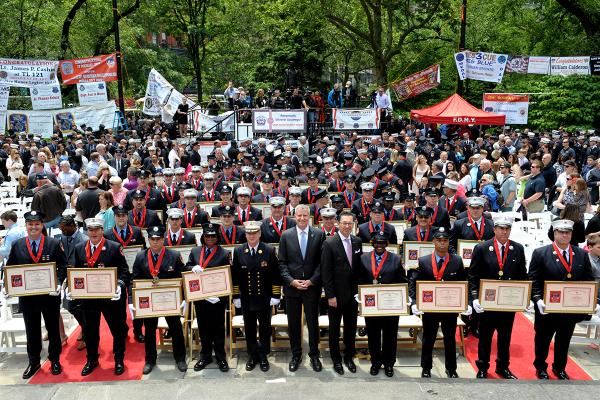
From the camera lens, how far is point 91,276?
707 centimetres

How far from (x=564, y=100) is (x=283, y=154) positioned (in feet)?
63.7

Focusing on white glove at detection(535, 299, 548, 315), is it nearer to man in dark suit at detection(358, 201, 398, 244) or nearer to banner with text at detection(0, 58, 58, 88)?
man in dark suit at detection(358, 201, 398, 244)

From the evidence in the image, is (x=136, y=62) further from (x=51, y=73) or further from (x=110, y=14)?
(x=51, y=73)

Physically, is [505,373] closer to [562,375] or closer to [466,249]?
[562,375]

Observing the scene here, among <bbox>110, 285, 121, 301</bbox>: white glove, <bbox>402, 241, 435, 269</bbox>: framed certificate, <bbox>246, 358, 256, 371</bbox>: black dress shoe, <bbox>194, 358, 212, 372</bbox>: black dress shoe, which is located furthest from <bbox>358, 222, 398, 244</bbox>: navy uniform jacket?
<bbox>110, 285, 121, 301</bbox>: white glove

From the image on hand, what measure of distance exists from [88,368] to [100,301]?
90 cm

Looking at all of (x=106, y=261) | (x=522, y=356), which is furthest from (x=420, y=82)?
(x=106, y=261)

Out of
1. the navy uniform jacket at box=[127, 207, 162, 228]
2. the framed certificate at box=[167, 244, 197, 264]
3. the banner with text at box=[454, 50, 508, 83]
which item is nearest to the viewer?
the framed certificate at box=[167, 244, 197, 264]

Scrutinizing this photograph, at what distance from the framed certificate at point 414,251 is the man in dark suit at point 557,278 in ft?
5.48

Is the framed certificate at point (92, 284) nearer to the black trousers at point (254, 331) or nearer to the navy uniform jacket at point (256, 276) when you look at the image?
the navy uniform jacket at point (256, 276)

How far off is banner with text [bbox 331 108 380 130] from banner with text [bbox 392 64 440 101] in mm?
4401

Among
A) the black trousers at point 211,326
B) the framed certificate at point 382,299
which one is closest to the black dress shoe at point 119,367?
the black trousers at point 211,326

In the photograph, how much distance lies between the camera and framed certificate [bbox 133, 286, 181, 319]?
23.0ft

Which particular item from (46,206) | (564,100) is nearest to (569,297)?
(46,206)
